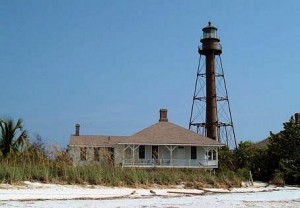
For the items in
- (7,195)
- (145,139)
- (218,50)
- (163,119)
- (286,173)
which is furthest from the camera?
(218,50)

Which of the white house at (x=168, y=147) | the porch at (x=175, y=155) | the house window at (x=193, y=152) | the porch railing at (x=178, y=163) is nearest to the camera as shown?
the porch railing at (x=178, y=163)

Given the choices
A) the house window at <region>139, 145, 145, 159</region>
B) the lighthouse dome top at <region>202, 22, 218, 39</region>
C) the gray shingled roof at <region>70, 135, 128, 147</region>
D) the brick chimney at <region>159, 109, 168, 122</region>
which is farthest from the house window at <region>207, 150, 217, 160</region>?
the lighthouse dome top at <region>202, 22, 218, 39</region>

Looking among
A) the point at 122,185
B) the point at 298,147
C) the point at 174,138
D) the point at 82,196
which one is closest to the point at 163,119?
the point at 174,138

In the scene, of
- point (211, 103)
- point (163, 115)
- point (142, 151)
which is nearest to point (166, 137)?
point (142, 151)

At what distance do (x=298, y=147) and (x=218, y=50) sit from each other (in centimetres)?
2400

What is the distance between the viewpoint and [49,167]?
22.5m

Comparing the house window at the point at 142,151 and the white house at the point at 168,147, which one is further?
the house window at the point at 142,151

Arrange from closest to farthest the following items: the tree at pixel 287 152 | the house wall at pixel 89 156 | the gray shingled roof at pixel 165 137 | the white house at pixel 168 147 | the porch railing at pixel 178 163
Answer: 1. the house wall at pixel 89 156
2. the tree at pixel 287 152
3. the porch railing at pixel 178 163
4. the white house at pixel 168 147
5. the gray shingled roof at pixel 165 137

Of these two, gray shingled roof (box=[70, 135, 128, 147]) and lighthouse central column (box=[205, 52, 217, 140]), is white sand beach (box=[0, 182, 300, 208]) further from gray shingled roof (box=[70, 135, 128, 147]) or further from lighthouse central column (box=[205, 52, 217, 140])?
lighthouse central column (box=[205, 52, 217, 140])

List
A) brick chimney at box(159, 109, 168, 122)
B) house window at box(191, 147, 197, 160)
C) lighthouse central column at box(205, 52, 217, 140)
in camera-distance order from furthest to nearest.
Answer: lighthouse central column at box(205, 52, 217, 140), brick chimney at box(159, 109, 168, 122), house window at box(191, 147, 197, 160)

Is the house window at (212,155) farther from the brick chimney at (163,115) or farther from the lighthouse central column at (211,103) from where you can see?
the lighthouse central column at (211,103)

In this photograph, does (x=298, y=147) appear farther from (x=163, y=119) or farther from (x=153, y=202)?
(x=153, y=202)

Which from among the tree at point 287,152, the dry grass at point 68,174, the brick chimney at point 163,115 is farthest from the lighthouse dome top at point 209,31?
the dry grass at point 68,174

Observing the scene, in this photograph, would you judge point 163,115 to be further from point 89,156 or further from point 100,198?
point 100,198
